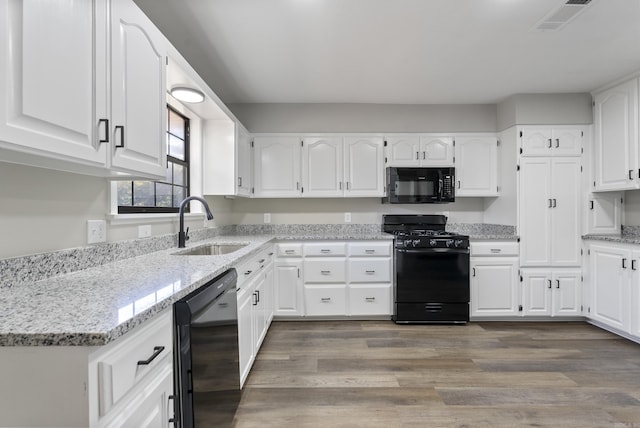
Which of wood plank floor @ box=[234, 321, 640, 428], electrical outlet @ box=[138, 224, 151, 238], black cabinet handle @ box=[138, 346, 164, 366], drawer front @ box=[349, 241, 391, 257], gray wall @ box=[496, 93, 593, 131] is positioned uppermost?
gray wall @ box=[496, 93, 593, 131]

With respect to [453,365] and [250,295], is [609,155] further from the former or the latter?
[250,295]

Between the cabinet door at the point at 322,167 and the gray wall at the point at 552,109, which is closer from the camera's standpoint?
the gray wall at the point at 552,109

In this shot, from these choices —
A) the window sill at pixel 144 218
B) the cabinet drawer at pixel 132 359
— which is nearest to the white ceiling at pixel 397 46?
the window sill at pixel 144 218

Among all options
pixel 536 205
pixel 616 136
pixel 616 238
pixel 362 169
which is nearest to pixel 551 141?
pixel 616 136

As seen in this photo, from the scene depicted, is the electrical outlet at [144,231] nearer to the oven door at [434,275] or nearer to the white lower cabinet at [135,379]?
the white lower cabinet at [135,379]

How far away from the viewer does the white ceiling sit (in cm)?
193

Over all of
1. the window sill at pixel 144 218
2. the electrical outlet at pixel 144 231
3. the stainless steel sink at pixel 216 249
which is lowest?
the stainless steel sink at pixel 216 249

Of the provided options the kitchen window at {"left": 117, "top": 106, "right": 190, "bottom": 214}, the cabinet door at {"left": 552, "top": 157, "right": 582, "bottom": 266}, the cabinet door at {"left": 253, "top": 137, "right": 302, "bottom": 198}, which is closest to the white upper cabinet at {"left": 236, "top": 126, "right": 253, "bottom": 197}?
the cabinet door at {"left": 253, "top": 137, "right": 302, "bottom": 198}

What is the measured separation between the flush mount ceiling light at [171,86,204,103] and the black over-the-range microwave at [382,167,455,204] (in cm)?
215

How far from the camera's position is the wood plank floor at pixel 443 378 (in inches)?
70.7

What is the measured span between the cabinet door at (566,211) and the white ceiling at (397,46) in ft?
2.71

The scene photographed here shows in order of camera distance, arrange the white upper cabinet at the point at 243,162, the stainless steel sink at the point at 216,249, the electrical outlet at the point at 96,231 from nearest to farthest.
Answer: the electrical outlet at the point at 96,231, the stainless steel sink at the point at 216,249, the white upper cabinet at the point at 243,162

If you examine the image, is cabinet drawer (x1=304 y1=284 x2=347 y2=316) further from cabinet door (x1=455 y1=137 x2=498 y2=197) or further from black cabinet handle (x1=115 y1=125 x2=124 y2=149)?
black cabinet handle (x1=115 y1=125 x2=124 y2=149)

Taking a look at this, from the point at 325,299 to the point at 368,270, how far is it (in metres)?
0.56
